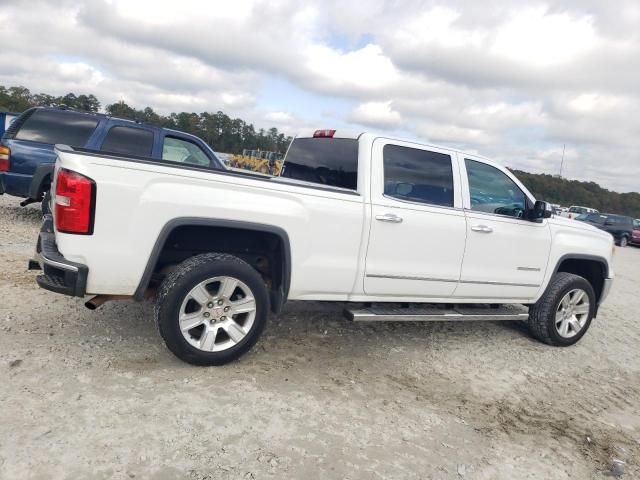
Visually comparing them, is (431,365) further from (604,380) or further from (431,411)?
(604,380)

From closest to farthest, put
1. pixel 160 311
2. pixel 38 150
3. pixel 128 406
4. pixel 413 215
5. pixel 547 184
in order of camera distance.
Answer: pixel 128 406
pixel 160 311
pixel 413 215
pixel 38 150
pixel 547 184

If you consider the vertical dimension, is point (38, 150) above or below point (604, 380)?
above

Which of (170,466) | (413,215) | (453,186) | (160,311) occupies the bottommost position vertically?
(170,466)

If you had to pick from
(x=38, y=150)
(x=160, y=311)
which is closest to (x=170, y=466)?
(x=160, y=311)

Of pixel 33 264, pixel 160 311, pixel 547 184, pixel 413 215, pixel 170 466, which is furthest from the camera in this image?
pixel 547 184

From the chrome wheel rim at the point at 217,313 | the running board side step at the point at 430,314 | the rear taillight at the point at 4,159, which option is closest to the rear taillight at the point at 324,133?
the running board side step at the point at 430,314

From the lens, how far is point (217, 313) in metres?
3.54

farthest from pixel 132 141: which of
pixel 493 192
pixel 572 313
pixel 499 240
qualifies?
pixel 572 313

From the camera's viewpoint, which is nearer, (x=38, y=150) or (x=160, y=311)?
(x=160, y=311)

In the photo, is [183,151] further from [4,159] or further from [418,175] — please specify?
[418,175]

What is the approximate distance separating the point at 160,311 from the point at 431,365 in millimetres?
2370

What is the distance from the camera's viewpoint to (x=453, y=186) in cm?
447

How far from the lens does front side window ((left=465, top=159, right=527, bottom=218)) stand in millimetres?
4621

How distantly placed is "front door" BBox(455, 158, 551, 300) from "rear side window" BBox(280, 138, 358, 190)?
1.13m
